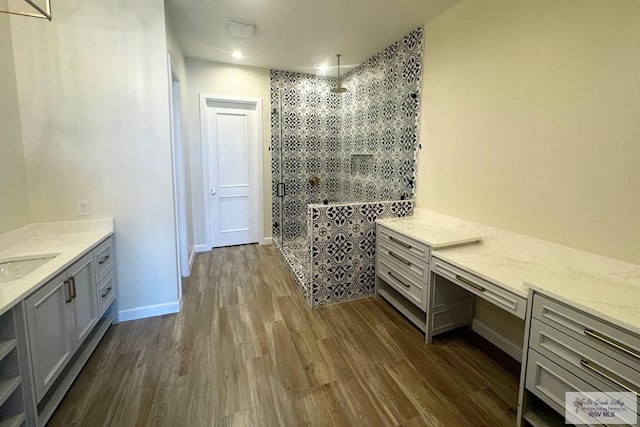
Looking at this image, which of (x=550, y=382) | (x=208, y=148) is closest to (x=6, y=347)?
(x=550, y=382)

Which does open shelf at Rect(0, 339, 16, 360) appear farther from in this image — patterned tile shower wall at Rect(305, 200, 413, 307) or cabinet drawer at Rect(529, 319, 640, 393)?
cabinet drawer at Rect(529, 319, 640, 393)

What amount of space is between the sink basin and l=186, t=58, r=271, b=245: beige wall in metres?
2.49

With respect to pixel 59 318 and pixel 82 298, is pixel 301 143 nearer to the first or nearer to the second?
pixel 82 298

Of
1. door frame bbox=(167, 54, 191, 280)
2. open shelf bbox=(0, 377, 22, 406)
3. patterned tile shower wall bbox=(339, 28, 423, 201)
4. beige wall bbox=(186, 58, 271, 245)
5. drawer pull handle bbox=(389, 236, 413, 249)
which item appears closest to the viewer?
open shelf bbox=(0, 377, 22, 406)

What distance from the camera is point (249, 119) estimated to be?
4508mm

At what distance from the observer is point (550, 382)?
1.44m

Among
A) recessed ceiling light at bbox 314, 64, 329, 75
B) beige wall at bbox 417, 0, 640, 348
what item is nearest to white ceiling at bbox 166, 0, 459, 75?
recessed ceiling light at bbox 314, 64, 329, 75

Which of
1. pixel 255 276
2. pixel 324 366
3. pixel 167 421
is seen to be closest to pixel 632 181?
pixel 324 366

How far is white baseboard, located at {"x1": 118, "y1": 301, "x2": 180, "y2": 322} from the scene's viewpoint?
8.40 ft

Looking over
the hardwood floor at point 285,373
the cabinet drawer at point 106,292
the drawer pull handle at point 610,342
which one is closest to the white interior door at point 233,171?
the hardwood floor at point 285,373

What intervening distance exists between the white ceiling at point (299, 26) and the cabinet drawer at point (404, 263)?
2240mm

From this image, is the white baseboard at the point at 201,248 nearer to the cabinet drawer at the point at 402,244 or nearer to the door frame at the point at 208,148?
the door frame at the point at 208,148

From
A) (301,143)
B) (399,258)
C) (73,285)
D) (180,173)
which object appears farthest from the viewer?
(301,143)

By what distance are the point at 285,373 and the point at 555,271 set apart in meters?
1.84
